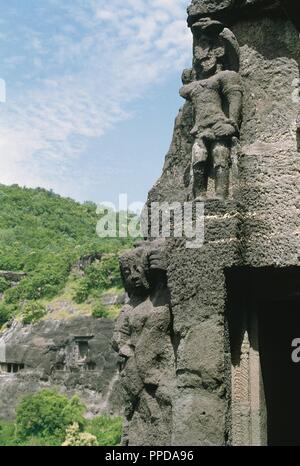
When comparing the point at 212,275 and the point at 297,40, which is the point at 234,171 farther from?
the point at 297,40

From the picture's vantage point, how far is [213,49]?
4902mm

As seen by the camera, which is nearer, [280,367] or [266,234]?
[266,234]

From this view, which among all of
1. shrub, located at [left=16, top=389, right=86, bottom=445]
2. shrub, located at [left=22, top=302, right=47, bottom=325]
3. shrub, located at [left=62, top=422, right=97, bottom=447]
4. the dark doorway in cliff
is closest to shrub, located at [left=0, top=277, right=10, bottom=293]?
shrub, located at [left=22, top=302, right=47, bottom=325]

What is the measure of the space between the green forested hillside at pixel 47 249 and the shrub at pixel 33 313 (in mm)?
53

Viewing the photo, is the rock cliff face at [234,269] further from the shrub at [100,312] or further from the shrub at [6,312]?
the shrub at [6,312]

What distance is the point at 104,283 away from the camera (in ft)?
114

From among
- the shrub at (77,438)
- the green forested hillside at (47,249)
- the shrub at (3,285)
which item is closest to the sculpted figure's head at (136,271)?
the shrub at (77,438)

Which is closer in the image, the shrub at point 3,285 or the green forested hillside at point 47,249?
the green forested hillside at point 47,249

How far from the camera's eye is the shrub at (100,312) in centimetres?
3130

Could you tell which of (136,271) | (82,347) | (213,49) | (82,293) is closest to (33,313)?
(82,293)

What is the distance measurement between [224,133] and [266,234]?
79 cm

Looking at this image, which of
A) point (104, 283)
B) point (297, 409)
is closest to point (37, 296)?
point (104, 283)

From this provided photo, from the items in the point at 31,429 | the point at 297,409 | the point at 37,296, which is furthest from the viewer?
the point at 37,296

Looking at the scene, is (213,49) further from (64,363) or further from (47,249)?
(47,249)
